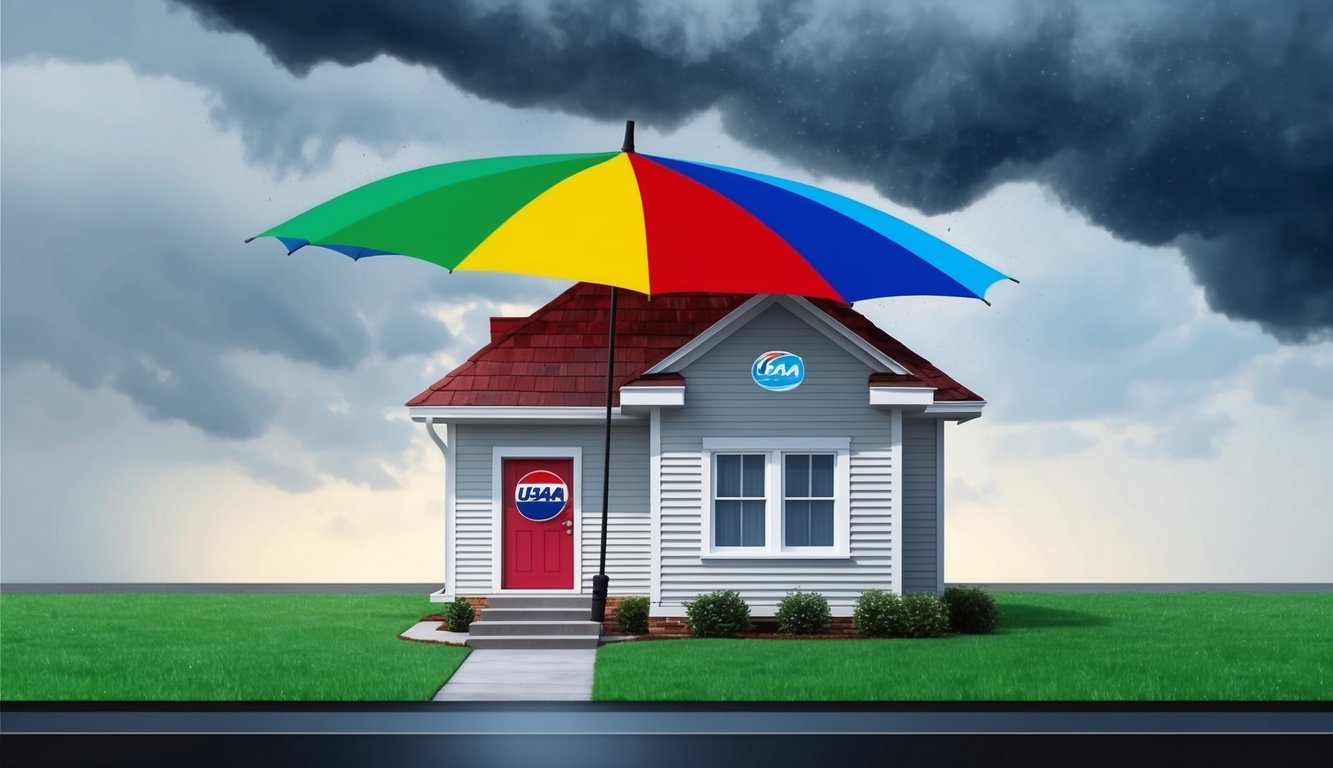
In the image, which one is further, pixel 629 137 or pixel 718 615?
pixel 718 615

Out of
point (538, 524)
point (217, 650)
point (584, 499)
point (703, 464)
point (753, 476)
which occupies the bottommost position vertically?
point (217, 650)

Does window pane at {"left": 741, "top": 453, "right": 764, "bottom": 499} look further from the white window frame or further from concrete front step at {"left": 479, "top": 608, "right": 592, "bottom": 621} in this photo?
concrete front step at {"left": 479, "top": 608, "right": 592, "bottom": 621}

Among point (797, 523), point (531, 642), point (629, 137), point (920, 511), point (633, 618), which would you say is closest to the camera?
point (629, 137)

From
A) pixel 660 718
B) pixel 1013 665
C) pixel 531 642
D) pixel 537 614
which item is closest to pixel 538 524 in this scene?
pixel 537 614

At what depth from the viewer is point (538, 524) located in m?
20.9

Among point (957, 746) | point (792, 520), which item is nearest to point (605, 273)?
point (957, 746)

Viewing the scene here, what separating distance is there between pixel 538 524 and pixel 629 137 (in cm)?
724

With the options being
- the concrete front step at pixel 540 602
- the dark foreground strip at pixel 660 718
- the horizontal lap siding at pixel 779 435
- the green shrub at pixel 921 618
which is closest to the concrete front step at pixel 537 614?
the concrete front step at pixel 540 602

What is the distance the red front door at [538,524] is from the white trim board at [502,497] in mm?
54

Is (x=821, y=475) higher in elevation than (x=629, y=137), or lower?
lower

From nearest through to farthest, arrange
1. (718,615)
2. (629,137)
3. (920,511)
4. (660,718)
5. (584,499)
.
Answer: (660,718)
(629,137)
(718,615)
(584,499)
(920,511)

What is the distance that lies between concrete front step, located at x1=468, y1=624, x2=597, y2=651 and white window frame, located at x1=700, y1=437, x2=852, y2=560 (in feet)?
6.57

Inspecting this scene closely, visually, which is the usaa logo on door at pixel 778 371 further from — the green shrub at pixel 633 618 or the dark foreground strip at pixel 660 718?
the dark foreground strip at pixel 660 718

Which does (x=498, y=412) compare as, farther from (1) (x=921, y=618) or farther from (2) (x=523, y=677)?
(1) (x=921, y=618)
